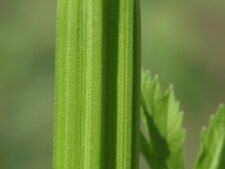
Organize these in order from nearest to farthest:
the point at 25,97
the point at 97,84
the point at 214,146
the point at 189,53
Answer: the point at 97,84
the point at 214,146
the point at 25,97
the point at 189,53

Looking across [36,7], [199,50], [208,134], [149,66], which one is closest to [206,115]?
[199,50]

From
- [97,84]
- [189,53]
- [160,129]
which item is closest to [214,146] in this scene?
[160,129]

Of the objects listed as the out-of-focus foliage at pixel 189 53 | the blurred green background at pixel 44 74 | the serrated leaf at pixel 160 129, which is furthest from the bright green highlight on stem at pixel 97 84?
the out-of-focus foliage at pixel 189 53

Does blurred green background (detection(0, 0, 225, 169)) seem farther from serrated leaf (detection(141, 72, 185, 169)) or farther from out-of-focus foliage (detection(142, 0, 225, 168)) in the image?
serrated leaf (detection(141, 72, 185, 169))

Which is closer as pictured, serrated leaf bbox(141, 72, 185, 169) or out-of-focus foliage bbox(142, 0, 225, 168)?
serrated leaf bbox(141, 72, 185, 169)

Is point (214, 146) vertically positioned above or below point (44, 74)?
below

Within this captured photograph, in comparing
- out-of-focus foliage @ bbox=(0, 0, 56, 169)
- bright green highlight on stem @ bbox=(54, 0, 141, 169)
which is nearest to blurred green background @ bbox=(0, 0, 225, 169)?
out-of-focus foliage @ bbox=(0, 0, 56, 169)

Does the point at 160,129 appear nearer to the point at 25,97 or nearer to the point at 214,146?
the point at 214,146
